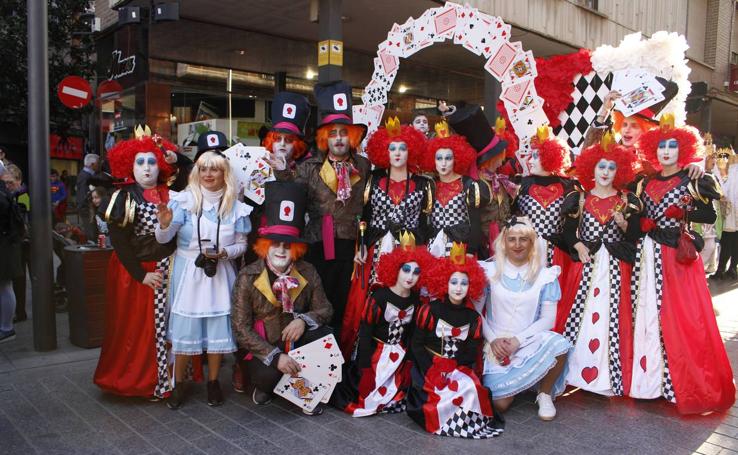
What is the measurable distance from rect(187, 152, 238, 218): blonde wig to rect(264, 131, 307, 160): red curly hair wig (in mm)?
704

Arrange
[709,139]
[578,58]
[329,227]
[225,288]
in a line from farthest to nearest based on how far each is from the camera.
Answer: [709,139]
[578,58]
[329,227]
[225,288]

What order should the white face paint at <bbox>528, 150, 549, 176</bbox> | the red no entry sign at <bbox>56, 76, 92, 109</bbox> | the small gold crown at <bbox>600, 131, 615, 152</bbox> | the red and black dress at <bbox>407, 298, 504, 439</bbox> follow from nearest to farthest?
the red and black dress at <bbox>407, 298, 504, 439</bbox>
the small gold crown at <bbox>600, 131, 615, 152</bbox>
the white face paint at <bbox>528, 150, 549, 176</bbox>
the red no entry sign at <bbox>56, 76, 92, 109</bbox>

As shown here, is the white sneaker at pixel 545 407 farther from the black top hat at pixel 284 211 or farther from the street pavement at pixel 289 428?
the black top hat at pixel 284 211

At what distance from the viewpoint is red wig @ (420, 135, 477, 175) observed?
14.9 feet

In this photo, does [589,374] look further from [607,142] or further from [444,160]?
[444,160]

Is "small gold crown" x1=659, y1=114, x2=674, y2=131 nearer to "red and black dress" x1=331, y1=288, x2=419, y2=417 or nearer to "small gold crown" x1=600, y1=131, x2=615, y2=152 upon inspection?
"small gold crown" x1=600, y1=131, x2=615, y2=152

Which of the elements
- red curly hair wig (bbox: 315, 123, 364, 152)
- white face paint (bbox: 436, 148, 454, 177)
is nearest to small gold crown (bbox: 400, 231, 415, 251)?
white face paint (bbox: 436, 148, 454, 177)

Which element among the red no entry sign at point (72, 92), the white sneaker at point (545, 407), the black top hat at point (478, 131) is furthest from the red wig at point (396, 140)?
the red no entry sign at point (72, 92)

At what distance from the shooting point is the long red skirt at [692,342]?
403 centimetres

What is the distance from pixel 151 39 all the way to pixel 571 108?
7.36 m

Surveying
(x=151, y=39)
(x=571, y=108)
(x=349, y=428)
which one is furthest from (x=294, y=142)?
(x=151, y=39)

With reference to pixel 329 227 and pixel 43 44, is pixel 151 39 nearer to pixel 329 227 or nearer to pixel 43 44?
pixel 43 44

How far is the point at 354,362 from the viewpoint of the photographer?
4.25 m

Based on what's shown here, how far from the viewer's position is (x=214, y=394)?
412 cm
